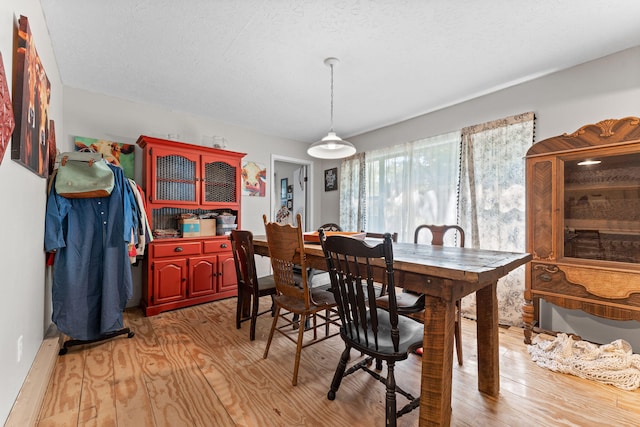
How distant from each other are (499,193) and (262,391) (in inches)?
107

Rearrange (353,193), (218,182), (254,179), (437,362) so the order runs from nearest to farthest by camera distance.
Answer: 1. (437,362)
2. (218,182)
3. (254,179)
4. (353,193)

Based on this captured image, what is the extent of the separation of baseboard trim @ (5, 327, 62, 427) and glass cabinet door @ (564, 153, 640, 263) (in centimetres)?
352

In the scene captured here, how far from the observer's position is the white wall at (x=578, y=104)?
2.16m

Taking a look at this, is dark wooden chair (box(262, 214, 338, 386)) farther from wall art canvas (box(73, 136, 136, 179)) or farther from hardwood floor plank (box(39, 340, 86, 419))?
wall art canvas (box(73, 136, 136, 179))

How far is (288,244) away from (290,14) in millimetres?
1486

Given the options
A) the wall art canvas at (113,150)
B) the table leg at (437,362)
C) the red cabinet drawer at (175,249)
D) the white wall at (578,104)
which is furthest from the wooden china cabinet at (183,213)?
the white wall at (578,104)

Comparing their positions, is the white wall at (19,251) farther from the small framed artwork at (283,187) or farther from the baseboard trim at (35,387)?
the small framed artwork at (283,187)

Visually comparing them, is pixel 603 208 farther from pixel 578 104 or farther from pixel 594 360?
pixel 594 360

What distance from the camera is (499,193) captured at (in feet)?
9.15

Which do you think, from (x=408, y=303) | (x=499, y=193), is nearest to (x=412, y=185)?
(x=499, y=193)

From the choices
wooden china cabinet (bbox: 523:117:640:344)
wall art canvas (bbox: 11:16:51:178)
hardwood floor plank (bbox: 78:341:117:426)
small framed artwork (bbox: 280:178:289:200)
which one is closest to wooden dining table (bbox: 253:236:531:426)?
wooden china cabinet (bbox: 523:117:640:344)

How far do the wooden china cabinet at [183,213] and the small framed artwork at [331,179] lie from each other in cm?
174

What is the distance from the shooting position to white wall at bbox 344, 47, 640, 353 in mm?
2164

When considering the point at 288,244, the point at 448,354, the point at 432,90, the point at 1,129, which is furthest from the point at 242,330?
the point at 432,90
